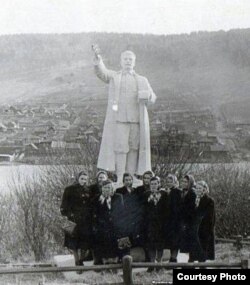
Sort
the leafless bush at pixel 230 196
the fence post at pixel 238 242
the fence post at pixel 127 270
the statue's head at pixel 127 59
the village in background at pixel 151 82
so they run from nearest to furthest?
the fence post at pixel 127 270
the statue's head at pixel 127 59
the fence post at pixel 238 242
the village in background at pixel 151 82
the leafless bush at pixel 230 196

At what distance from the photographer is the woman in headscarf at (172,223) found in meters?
7.56

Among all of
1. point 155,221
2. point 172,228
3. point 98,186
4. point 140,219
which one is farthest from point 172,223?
point 98,186

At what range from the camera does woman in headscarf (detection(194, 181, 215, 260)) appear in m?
7.49

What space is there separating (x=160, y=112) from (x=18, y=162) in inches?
138

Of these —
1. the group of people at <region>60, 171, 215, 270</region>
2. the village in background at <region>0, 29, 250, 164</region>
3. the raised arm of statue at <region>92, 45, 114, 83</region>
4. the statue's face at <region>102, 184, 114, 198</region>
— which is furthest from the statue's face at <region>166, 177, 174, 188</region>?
the village in background at <region>0, 29, 250, 164</region>

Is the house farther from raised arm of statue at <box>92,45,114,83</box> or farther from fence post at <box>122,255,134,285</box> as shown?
fence post at <box>122,255,134,285</box>

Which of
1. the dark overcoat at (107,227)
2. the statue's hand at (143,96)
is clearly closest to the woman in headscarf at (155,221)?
the dark overcoat at (107,227)

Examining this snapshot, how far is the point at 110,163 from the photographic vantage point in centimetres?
812

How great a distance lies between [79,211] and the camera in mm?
7586

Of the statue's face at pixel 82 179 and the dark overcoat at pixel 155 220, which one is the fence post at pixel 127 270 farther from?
the statue's face at pixel 82 179

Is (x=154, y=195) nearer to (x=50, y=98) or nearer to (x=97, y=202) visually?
(x=97, y=202)

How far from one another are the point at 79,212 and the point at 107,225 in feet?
1.37

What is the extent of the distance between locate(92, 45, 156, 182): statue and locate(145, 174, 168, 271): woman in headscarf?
62 centimetres

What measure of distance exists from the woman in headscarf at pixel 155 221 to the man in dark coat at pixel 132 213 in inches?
3.4
